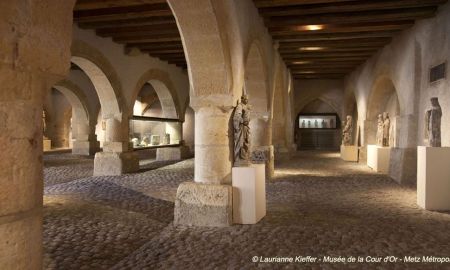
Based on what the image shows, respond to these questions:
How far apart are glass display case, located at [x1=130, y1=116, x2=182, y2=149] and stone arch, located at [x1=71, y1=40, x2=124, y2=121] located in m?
0.75

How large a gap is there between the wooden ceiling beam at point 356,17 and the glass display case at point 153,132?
478 cm

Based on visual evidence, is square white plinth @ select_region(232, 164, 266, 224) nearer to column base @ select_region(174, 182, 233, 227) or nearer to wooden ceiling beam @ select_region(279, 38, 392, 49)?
column base @ select_region(174, 182, 233, 227)

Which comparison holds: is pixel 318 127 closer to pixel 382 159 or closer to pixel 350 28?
pixel 382 159

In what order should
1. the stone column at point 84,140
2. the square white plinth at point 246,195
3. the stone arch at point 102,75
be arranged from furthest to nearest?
the stone column at point 84,140, the stone arch at point 102,75, the square white plinth at point 246,195

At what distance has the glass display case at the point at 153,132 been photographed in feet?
35.5

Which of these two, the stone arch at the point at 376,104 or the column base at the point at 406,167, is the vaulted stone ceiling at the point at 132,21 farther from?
the stone arch at the point at 376,104

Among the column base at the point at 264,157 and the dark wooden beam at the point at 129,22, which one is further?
the column base at the point at 264,157

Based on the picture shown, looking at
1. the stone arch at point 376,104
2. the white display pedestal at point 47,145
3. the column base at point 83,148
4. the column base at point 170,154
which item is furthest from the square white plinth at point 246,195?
the white display pedestal at point 47,145

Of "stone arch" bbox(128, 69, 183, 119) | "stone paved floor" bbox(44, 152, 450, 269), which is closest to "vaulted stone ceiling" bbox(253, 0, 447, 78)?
"stone paved floor" bbox(44, 152, 450, 269)

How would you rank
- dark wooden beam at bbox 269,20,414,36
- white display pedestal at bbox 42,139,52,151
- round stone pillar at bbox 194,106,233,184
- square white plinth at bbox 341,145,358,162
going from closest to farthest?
round stone pillar at bbox 194,106,233,184, dark wooden beam at bbox 269,20,414,36, square white plinth at bbox 341,145,358,162, white display pedestal at bbox 42,139,52,151

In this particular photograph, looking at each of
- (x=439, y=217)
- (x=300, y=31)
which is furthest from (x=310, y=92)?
(x=439, y=217)

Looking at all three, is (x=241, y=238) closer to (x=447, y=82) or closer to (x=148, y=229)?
(x=148, y=229)

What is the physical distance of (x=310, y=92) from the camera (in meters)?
18.3

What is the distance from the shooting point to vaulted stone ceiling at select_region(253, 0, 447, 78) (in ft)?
22.3
